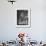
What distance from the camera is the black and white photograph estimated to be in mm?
4527

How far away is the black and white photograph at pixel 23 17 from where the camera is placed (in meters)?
4.53

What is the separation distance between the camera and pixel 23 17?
4547mm

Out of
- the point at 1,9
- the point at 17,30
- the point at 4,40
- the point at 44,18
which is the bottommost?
the point at 4,40

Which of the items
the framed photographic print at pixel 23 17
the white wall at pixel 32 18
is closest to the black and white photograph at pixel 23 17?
the framed photographic print at pixel 23 17

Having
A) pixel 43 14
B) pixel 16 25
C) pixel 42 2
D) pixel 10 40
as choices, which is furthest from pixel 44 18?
pixel 10 40

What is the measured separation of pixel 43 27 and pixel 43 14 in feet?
1.36

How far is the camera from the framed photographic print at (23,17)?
4523 mm

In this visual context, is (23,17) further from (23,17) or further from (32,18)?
(32,18)

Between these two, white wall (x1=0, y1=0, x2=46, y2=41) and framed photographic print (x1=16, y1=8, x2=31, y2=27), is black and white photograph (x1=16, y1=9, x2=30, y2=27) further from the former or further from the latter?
white wall (x1=0, y1=0, x2=46, y2=41)

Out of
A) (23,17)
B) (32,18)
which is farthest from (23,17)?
(32,18)

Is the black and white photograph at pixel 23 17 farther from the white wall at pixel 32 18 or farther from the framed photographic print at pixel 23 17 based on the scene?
the white wall at pixel 32 18

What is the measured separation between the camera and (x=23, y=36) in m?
4.07

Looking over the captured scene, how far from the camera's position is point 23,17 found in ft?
14.9

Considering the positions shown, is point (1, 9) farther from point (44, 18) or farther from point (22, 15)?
point (44, 18)
